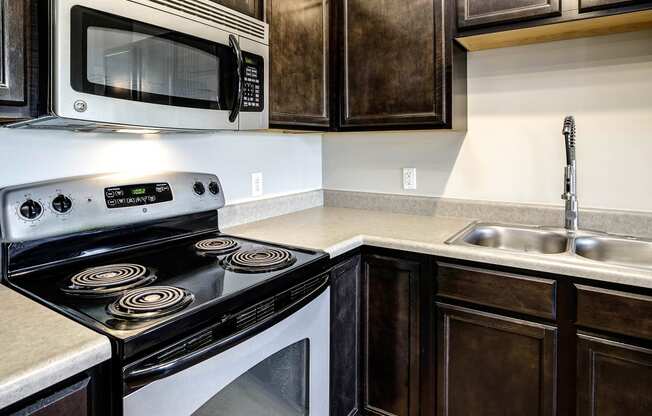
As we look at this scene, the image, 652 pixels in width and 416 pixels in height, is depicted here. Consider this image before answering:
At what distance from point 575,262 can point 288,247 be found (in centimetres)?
Result: 93

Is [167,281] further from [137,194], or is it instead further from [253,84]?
[253,84]

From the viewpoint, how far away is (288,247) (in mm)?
1553

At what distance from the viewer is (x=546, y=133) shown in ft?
6.25

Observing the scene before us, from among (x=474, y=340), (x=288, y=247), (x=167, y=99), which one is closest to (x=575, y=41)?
(x=474, y=340)

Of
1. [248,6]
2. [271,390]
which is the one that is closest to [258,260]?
[271,390]

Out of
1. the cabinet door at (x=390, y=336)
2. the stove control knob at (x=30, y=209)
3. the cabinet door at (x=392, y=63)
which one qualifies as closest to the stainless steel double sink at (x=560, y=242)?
the cabinet door at (x=390, y=336)

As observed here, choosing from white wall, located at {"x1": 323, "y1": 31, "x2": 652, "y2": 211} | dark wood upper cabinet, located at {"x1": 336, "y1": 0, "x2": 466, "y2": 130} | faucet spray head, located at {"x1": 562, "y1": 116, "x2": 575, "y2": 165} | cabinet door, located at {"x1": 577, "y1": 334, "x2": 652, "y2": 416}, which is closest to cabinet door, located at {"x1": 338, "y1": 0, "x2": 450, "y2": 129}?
dark wood upper cabinet, located at {"x1": 336, "y1": 0, "x2": 466, "y2": 130}

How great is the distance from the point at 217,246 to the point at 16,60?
80 centimetres

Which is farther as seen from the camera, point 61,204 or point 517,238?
point 517,238

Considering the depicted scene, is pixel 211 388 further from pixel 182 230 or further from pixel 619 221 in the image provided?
pixel 619 221

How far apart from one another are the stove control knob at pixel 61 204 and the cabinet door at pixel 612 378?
1.59 meters

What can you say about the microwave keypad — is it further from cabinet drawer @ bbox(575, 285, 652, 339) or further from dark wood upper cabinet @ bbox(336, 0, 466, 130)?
cabinet drawer @ bbox(575, 285, 652, 339)

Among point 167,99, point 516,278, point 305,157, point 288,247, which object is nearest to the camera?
point 167,99

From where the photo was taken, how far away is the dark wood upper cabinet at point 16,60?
95cm
